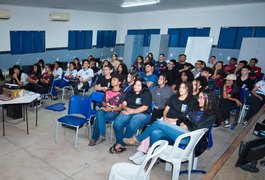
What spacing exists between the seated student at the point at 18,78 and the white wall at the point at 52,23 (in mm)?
2589

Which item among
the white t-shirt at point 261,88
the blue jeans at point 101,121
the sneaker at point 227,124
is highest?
the white t-shirt at point 261,88

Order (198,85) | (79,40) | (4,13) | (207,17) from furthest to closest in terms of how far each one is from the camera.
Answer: (79,40) < (207,17) < (4,13) < (198,85)

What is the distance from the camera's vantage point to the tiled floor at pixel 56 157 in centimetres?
265

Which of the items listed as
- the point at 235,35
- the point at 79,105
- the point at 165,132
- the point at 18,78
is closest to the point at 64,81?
the point at 18,78

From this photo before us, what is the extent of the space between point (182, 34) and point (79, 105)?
667 centimetres

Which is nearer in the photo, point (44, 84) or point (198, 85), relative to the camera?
point (198, 85)

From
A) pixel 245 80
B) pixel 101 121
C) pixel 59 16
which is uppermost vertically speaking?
pixel 59 16

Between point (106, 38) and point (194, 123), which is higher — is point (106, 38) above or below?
above

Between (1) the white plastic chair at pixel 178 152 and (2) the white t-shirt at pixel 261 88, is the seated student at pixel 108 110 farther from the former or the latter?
(2) the white t-shirt at pixel 261 88

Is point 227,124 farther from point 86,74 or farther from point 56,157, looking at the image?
point 86,74

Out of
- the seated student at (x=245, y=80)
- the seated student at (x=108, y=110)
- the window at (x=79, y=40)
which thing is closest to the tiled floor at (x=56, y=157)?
the seated student at (x=108, y=110)

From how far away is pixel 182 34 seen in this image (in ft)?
28.8

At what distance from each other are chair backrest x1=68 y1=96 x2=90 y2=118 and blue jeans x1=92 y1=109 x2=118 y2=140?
0.24 m

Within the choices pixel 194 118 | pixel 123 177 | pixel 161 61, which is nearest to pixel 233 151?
pixel 194 118
